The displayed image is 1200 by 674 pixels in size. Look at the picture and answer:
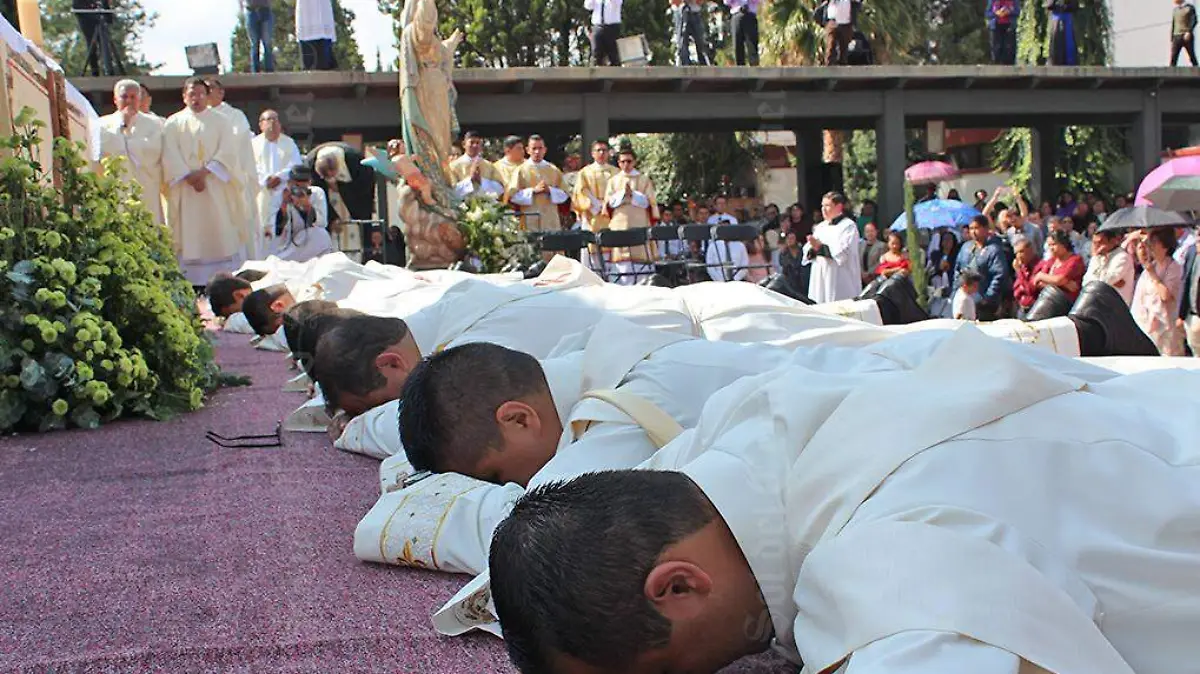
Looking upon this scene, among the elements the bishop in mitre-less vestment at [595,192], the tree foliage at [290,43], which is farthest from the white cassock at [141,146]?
the tree foliage at [290,43]

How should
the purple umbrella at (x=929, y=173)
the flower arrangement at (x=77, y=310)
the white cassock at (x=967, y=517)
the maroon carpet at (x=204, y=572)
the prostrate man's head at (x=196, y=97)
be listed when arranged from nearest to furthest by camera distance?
the white cassock at (x=967, y=517) → the maroon carpet at (x=204, y=572) → the flower arrangement at (x=77, y=310) → the prostrate man's head at (x=196, y=97) → the purple umbrella at (x=929, y=173)

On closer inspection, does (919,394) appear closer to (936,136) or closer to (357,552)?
(357,552)

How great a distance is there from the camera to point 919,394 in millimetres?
1555

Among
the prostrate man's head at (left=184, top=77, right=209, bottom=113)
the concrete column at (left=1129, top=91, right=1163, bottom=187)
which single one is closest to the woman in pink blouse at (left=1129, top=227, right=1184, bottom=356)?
the prostrate man's head at (left=184, top=77, right=209, bottom=113)

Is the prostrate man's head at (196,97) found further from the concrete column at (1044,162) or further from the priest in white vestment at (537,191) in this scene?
the concrete column at (1044,162)

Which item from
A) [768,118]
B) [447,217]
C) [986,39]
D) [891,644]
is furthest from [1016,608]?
[986,39]

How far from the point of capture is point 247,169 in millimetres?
9898

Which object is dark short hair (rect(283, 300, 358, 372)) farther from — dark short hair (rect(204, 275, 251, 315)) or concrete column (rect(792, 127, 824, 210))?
concrete column (rect(792, 127, 824, 210))

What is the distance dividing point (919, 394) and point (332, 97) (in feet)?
42.6

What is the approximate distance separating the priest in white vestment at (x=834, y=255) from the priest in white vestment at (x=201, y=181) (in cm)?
477

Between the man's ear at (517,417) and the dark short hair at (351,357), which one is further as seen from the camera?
the dark short hair at (351,357)

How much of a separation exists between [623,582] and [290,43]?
136ft

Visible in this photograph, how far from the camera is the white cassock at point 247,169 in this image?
9.72m

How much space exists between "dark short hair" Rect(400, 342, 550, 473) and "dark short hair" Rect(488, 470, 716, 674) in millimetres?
804
